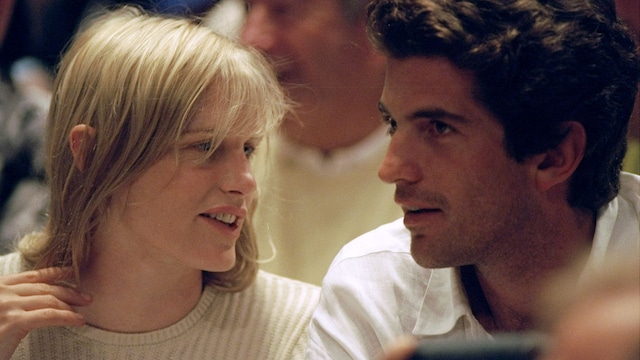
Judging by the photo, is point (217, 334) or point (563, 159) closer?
point (563, 159)

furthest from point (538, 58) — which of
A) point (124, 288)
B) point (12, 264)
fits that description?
point (12, 264)

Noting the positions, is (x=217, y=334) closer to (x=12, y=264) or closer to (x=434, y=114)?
(x=12, y=264)

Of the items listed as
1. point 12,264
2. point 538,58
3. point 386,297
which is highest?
point 538,58

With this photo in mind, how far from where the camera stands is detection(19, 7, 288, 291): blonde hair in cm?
102

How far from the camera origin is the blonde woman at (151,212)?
3.35 ft

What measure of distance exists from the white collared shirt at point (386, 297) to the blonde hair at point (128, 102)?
7.6 inches

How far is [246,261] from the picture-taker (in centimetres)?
117

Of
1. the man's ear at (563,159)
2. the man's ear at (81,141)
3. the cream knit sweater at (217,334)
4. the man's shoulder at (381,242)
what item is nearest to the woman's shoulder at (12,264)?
the cream knit sweater at (217,334)

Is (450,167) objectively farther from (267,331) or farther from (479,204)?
(267,331)

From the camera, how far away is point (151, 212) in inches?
41.2

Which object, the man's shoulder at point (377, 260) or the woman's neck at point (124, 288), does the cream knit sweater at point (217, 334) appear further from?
the man's shoulder at point (377, 260)

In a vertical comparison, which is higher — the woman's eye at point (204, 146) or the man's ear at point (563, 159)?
the man's ear at point (563, 159)

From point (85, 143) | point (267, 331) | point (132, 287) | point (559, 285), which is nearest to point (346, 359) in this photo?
point (267, 331)

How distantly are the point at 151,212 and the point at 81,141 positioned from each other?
119 mm
